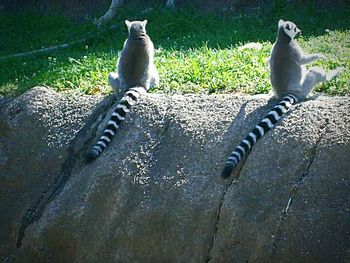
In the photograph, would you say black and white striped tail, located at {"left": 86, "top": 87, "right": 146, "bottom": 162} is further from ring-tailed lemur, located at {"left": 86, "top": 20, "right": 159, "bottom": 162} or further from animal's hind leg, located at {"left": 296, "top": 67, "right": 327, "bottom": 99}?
animal's hind leg, located at {"left": 296, "top": 67, "right": 327, "bottom": 99}

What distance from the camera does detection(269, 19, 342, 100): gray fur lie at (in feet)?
27.8

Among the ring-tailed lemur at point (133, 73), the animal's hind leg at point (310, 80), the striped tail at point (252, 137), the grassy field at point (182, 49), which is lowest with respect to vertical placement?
the grassy field at point (182, 49)

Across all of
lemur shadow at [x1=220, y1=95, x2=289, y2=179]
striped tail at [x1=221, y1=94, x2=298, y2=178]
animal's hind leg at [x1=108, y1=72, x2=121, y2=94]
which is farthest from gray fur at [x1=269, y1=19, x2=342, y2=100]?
animal's hind leg at [x1=108, y1=72, x2=121, y2=94]

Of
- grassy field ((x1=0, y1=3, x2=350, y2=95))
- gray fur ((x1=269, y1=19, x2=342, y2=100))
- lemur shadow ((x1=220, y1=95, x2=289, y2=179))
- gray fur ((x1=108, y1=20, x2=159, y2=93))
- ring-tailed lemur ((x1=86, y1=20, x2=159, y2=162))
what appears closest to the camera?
lemur shadow ((x1=220, y1=95, x2=289, y2=179))

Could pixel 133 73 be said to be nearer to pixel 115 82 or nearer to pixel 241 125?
pixel 115 82

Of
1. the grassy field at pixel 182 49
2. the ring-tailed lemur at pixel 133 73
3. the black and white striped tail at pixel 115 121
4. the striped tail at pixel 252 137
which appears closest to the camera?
the striped tail at pixel 252 137

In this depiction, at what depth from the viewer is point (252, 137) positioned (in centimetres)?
784

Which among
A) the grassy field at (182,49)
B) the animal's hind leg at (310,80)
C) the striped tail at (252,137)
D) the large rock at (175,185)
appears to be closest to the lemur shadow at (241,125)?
the large rock at (175,185)

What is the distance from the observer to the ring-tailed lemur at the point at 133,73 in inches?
357

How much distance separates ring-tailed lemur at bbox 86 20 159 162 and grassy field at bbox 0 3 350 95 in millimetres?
275

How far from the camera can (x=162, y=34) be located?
1381 cm

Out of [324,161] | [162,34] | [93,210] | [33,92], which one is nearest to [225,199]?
[324,161]

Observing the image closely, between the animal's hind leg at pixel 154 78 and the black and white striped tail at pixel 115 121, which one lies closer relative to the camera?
the black and white striped tail at pixel 115 121

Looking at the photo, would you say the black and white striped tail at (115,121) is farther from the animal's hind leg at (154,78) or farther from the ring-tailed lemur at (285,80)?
the ring-tailed lemur at (285,80)
